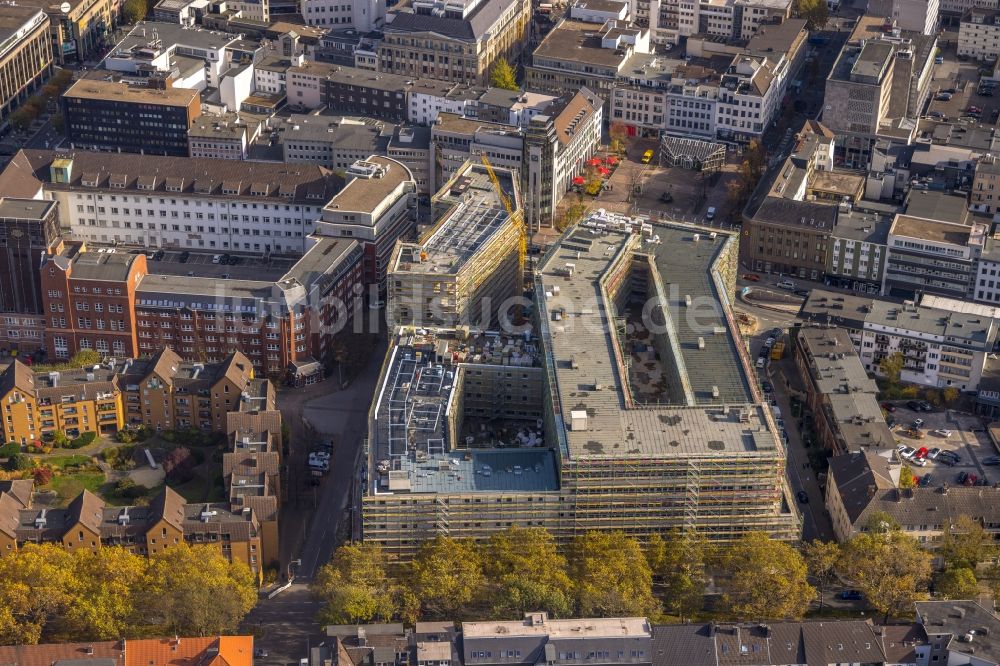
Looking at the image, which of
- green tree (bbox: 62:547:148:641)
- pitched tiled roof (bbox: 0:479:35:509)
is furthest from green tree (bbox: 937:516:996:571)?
pitched tiled roof (bbox: 0:479:35:509)

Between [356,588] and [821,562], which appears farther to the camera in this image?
[821,562]

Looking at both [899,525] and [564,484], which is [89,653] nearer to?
[564,484]

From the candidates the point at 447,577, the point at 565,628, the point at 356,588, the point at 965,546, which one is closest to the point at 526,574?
the point at 447,577

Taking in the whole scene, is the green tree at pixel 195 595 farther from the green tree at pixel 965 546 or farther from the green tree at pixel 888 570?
the green tree at pixel 965 546

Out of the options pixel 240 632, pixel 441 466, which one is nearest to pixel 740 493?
pixel 441 466

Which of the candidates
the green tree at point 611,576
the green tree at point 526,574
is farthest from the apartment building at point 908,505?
the green tree at point 526,574

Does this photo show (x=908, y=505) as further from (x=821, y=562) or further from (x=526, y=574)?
(x=526, y=574)
